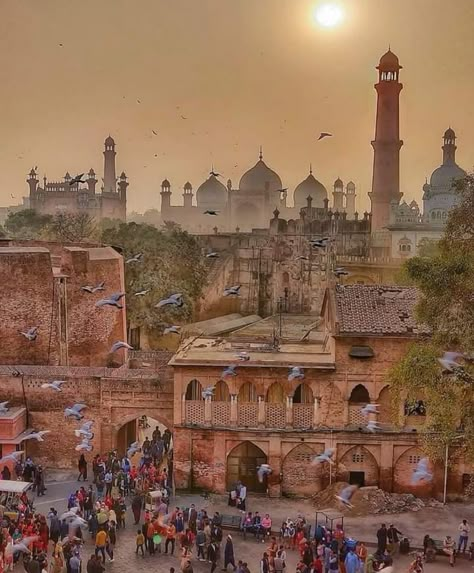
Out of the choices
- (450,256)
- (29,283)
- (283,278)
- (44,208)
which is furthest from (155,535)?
(44,208)

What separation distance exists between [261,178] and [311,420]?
54009mm

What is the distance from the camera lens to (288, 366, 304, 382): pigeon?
20.8 metres

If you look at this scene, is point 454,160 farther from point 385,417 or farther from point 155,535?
point 155,535

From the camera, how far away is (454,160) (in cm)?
6050

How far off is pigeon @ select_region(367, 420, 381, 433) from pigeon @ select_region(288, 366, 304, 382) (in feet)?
7.62

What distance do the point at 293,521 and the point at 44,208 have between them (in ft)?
196

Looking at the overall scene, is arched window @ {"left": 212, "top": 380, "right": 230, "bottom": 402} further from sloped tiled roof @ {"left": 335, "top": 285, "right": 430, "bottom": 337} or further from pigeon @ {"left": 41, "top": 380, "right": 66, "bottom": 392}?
pigeon @ {"left": 41, "top": 380, "right": 66, "bottom": 392}

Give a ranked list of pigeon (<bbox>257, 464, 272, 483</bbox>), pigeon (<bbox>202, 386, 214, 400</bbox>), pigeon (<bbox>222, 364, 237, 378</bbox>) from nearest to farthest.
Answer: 1. pigeon (<bbox>257, 464, 272, 483</bbox>)
2. pigeon (<bbox>202, 386, 214, 400</bbox>)
3. pigeon (<bbox>222, 364, 237, 378</bbox>)

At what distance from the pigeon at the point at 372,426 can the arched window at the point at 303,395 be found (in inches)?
78.8

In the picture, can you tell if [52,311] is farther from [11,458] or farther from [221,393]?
[221,393]

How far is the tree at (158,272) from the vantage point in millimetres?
37594

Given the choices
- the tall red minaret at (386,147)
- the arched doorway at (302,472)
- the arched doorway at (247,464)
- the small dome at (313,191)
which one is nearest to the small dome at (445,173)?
the tall red minaret at (386,147)

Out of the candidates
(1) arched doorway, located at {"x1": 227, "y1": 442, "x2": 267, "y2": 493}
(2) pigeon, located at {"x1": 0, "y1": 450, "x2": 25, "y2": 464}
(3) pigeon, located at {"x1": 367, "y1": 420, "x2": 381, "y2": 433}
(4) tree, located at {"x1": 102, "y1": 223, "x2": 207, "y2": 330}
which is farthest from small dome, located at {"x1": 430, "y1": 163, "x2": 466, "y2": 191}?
(2) pigeon, located at {"x1": 0, "y1": 450, "x2": 25, "y2": 464}

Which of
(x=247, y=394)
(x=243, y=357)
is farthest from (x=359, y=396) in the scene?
(x=243, y=357)
